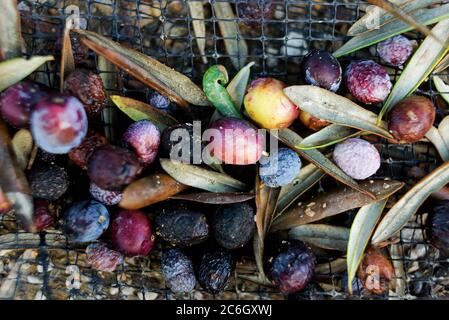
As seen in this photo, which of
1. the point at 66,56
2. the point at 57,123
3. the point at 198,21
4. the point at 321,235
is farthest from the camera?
the point at 198,21

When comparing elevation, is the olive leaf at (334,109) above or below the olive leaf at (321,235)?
above

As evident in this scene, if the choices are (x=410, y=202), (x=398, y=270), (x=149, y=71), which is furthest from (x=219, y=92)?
(x=398, y=270)

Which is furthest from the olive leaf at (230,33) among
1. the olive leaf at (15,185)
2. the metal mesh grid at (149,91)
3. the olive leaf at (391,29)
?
the olive leaf at (15,185)

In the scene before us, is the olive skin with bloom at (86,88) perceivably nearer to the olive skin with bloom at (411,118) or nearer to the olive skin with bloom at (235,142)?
the olive skin with bloom at (235,142)

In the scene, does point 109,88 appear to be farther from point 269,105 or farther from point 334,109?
point 334,109

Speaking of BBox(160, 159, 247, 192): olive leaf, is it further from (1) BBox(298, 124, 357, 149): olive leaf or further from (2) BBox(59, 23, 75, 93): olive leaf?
(2) BBox(59, 23, 75, 93): olive leaf
